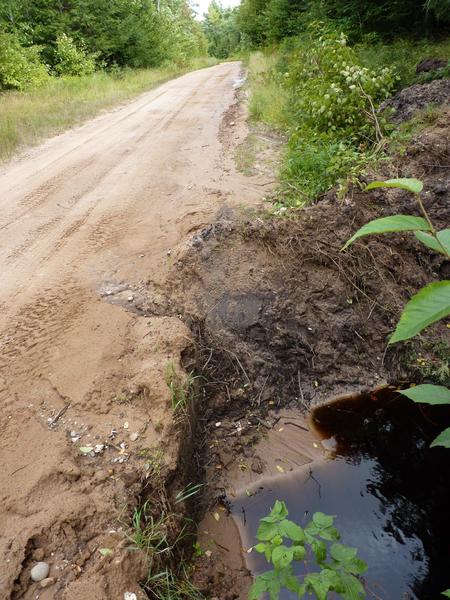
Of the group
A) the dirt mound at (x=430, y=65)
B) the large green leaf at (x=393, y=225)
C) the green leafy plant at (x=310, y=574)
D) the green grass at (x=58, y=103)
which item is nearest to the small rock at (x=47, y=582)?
the green leafy plant at (x=310, y=574)

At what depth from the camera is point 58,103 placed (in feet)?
41.5

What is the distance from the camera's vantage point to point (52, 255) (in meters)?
4.84

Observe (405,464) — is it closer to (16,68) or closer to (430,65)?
(430,65)

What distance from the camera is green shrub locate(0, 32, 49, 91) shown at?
14.0 meters

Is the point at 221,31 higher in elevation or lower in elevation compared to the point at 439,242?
higher

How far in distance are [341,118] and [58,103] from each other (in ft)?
31.4

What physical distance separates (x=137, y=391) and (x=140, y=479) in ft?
2.31

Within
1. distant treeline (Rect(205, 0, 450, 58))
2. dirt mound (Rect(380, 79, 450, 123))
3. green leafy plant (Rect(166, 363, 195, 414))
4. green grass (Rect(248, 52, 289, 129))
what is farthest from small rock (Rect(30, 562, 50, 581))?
distant treeline (Rect(205, 0, 450, 58))

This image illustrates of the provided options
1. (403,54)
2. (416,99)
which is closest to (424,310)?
(416,99)

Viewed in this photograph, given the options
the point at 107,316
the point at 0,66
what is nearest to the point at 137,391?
the point at 107,316

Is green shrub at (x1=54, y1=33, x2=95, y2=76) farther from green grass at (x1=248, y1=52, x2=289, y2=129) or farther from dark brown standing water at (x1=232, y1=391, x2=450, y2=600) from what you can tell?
dark brown standing water at (x1=232, y1=391, x2=450, y2=600)

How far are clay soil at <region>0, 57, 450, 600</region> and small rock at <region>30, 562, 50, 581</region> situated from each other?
31 mm

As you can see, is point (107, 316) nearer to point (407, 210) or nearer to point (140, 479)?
point (140, 479)

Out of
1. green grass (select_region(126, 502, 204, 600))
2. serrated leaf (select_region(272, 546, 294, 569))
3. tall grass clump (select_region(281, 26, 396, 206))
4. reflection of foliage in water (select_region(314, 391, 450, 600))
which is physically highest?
tall grass clump (select_region(281, 26, 396, 206))
